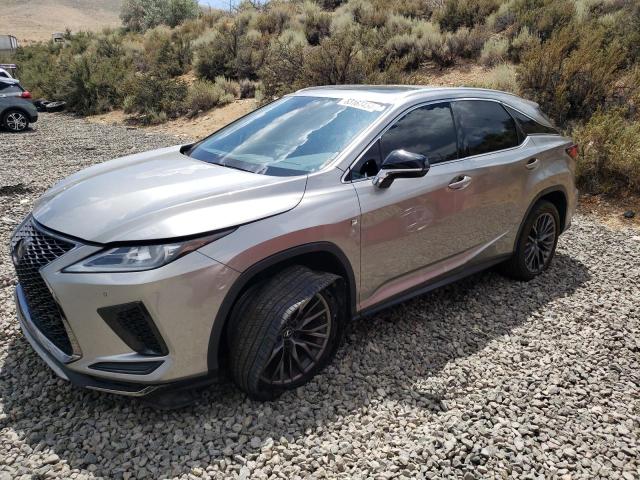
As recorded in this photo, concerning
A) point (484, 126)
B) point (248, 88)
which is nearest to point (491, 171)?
point (484, 126)

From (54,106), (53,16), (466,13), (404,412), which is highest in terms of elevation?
(53,16)

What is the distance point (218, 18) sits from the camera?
91.7 ft

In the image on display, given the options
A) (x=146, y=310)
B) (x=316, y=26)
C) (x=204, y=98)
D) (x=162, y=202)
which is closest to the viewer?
(x=146, y=310)

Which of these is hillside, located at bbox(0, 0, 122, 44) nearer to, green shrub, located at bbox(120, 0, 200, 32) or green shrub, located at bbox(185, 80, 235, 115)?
green shrub, located at bbox(120, 0, 200, 32)

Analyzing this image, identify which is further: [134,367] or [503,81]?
[503,81]

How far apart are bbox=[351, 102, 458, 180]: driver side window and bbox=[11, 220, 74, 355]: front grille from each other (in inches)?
68.6

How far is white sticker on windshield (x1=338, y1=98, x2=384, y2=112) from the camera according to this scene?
359 centimetres

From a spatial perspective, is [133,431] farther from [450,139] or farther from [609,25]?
[609,25]

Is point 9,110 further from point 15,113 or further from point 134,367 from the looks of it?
point 134,367

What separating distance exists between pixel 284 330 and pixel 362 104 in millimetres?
1700

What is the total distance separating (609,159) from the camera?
7438 millimetres

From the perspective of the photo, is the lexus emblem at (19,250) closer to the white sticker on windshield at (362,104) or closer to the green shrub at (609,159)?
the white sticker on windshield at (362,104)

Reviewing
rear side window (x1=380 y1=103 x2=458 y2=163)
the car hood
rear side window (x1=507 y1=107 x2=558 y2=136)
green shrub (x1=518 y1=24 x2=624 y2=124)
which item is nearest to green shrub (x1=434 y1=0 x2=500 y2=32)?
green shrub (x1=518 y1=24 x2=624 y2=124)

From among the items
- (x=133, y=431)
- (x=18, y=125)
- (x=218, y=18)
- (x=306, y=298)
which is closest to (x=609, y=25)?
(x=306, y=298)
